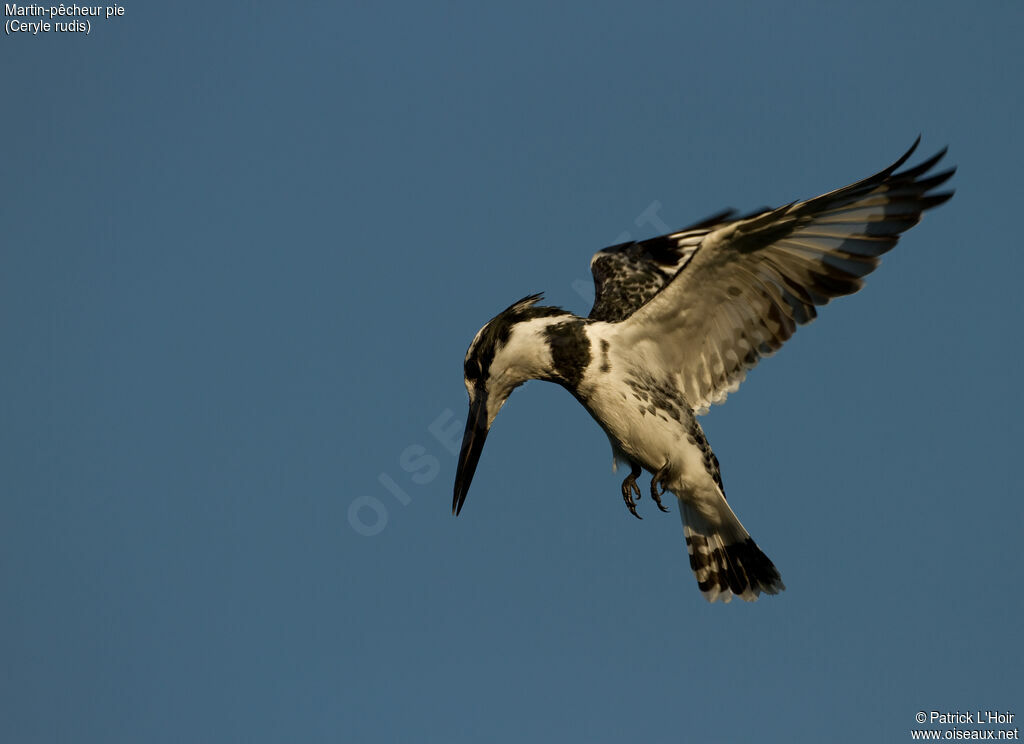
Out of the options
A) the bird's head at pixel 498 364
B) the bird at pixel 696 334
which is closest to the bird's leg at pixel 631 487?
the bird at pixel 696 334

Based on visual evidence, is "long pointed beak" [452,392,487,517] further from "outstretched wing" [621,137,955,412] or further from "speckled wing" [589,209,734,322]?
"speckled wing" [589,209,734,322]

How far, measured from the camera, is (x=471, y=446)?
6.01 m

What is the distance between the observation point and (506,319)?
5.80 meters

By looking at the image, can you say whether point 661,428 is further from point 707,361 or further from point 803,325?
point 803,325

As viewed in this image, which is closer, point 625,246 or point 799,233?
point 799,233

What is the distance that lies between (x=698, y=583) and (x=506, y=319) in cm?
206

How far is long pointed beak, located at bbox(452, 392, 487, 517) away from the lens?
594 centimetres

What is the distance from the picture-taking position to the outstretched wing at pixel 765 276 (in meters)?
5.21

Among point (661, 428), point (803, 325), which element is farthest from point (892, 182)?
point (661, 428)

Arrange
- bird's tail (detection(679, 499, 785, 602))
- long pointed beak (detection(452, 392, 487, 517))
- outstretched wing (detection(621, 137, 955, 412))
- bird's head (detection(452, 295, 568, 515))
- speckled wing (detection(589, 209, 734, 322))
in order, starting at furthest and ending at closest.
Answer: speckled wing (detection(589, 209, 734, 322)) < bird's tail (detection(679, 499, 785, 602)) < long pointed beak (detection(452, 392, 487, 517)) < bird's head (detection(452, 295, 568, 515)) < outstretched wing (detection(621, 137, 955, 412))

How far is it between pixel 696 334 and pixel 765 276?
0.49m

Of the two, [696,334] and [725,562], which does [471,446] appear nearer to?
[696,334]

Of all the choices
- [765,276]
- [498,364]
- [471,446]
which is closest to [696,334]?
[765,276]

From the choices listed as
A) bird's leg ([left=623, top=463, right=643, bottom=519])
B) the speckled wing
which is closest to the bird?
bird's leg ([left=623, top=463, right=643, bottom=519])
